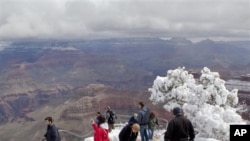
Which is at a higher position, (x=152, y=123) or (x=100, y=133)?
(x=100, y=133)

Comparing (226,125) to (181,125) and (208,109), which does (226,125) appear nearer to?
(208,109)

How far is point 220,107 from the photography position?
17.2 metres

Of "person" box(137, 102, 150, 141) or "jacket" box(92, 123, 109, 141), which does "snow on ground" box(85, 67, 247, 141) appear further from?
"jacket" box(92, 123, 109, 141)

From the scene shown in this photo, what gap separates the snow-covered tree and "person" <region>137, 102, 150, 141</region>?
249 centimetres

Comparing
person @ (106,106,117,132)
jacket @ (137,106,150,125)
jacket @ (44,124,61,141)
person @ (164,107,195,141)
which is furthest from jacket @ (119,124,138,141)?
person @ (106,106,117,132)

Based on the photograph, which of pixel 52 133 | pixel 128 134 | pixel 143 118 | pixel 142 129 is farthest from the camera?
pixel 142 129

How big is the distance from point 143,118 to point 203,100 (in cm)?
348

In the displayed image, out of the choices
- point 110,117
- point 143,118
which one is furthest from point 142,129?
point 110,117

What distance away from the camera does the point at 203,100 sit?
56.2 ft

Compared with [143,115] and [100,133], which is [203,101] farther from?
[100,133]

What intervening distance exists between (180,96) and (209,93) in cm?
146

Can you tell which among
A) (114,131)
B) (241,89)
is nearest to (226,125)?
(114,131)

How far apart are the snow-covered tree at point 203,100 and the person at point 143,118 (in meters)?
2.49

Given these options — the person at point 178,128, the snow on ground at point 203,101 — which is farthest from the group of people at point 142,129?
the snow on ground at point 203,101
